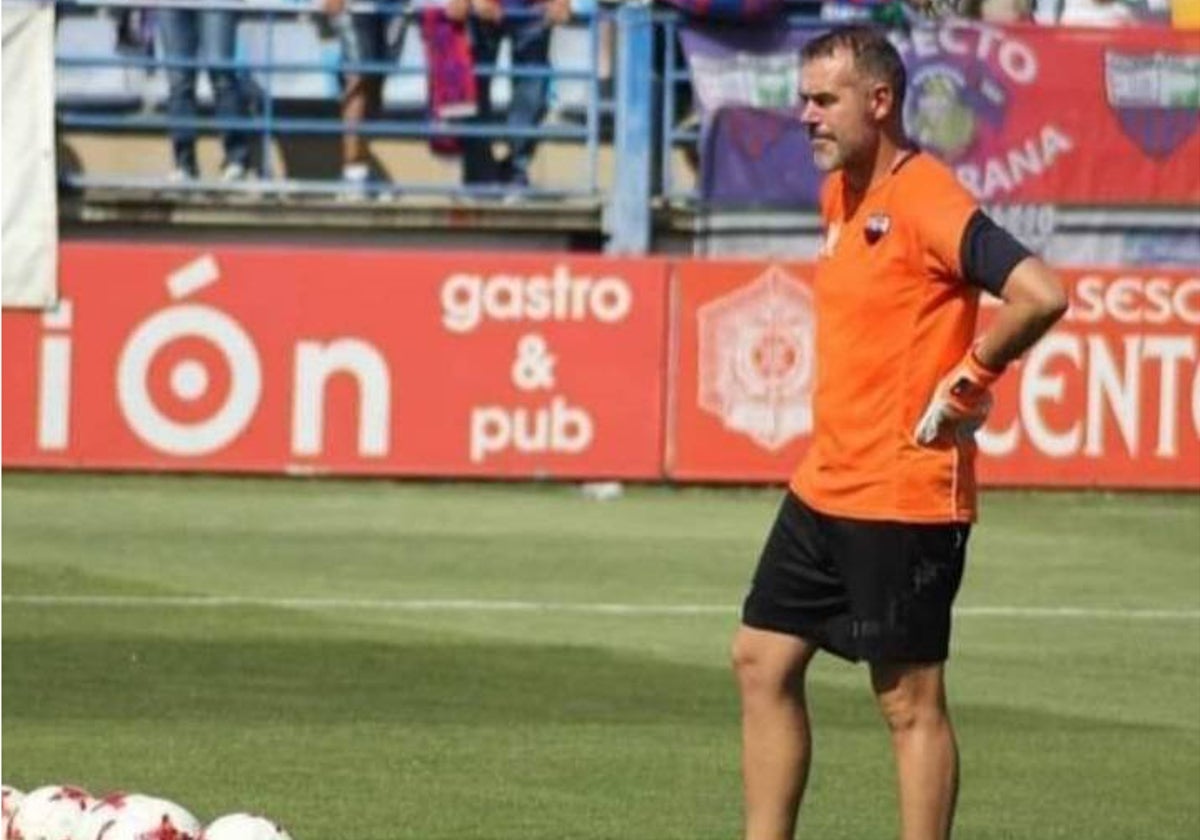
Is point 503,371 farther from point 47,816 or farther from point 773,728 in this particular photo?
point 47,816

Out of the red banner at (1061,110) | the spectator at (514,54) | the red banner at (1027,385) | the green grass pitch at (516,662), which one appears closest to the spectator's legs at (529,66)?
the spectator at (514,54)

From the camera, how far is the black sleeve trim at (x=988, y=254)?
9.13 metres

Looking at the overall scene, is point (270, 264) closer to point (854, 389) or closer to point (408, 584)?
point (408, 584)

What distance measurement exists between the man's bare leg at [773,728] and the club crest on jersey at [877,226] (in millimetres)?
980

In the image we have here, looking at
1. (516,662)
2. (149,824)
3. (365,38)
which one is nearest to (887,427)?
(149,824)

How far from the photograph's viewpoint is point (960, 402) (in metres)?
9.17

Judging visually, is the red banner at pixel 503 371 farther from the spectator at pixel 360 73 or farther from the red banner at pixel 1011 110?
the spectator at pixel 360 73

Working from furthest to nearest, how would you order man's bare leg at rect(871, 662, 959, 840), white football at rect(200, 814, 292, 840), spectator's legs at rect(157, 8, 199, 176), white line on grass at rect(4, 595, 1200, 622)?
spectator's legs at rect(157, 8, 199, 176) → white line on grass at rect(4, 595, 1200, 622) → man's bare leg at rect(871, 662, 959, 840) → white football at rect(200, 814, 292, 840)

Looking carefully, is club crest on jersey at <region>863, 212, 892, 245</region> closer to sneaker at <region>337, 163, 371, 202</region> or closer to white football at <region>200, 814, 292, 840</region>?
white football at <region>200, 814, 292, 840</region>

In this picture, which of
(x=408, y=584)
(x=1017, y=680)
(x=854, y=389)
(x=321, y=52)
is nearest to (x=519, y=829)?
(x=854, y=389)

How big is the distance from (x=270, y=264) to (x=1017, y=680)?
8.07 metres

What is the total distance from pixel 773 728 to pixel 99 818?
1.80m

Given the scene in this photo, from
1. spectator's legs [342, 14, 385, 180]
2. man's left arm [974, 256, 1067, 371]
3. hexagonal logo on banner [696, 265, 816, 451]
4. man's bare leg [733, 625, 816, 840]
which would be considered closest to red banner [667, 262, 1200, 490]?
hexagonal logo on banner [696, 265, 816, 451]

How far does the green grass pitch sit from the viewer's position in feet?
38.3
